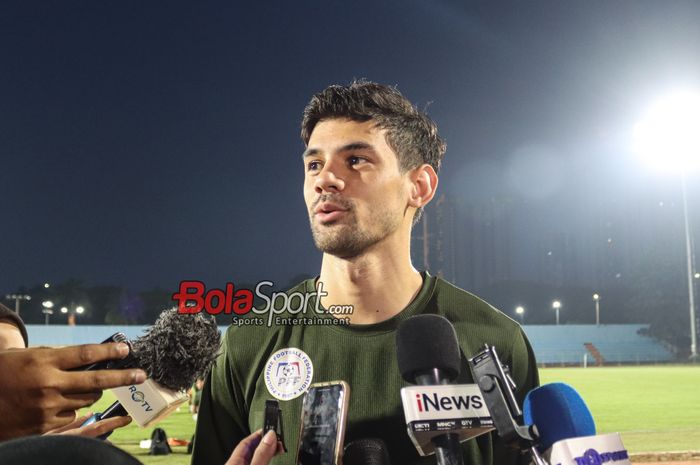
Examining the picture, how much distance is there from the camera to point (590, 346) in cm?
4441

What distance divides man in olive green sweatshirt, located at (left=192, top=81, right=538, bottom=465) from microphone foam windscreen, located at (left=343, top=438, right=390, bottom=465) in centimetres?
35

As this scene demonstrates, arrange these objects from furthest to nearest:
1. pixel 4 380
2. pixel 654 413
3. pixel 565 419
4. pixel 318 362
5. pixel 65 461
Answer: pixel 654 413 → pixel 318 362 → pixel 565 419 → pixel 4 380 → pixel 65 461

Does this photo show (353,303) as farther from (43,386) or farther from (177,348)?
(43,386)

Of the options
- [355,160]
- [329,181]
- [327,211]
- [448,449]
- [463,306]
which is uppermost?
[355,160]

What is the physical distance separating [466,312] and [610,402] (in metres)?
18.6

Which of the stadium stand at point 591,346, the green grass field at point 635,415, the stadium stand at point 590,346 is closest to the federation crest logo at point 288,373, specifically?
the green grass field at point 635,415

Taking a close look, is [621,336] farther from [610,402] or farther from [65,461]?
[65,461]

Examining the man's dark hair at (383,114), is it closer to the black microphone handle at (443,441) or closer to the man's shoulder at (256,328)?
the man's shoulder at (256,328)

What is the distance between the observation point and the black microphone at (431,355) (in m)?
2.06

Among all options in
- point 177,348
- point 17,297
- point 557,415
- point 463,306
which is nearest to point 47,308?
point 17,297

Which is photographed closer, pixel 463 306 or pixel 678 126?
pixel 463 306

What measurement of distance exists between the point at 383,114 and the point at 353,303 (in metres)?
0.92

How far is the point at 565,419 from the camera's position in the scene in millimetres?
1978

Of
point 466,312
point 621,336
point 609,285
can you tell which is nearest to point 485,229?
point 609,285
